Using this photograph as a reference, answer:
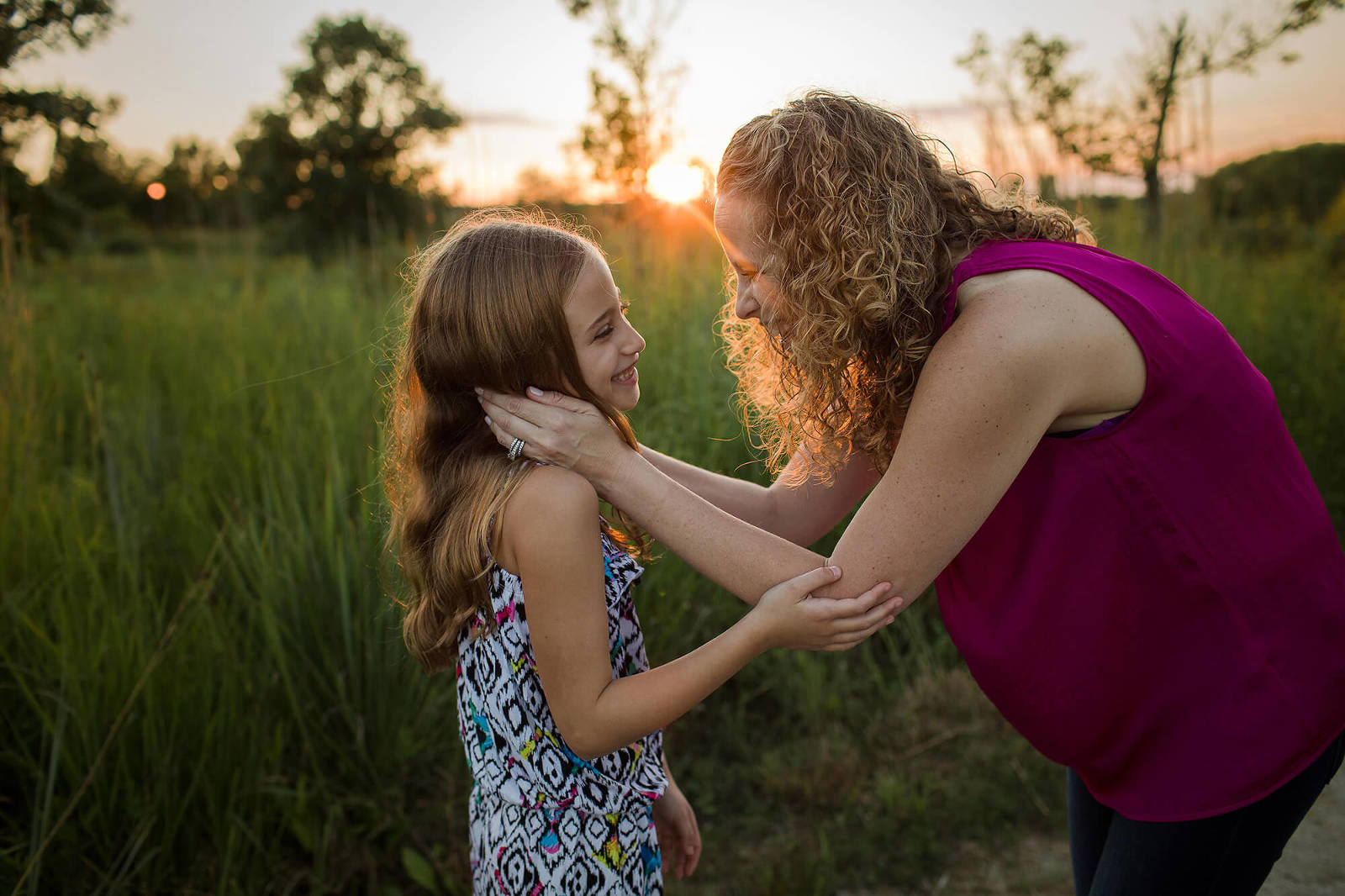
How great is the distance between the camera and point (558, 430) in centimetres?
153

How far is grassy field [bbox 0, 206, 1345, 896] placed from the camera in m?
2.28

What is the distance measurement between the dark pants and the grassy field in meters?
1.37

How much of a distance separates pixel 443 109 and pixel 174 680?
20.5m

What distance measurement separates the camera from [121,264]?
31.4ft

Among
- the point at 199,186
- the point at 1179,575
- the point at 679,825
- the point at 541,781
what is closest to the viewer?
the point at 1179,575

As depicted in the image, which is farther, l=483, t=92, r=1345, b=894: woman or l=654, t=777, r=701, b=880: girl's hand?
l=654, t=777, r=701, b=880: girl's hand

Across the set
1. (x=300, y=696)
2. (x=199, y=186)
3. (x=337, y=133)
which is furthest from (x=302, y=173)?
(x=300, y=696)

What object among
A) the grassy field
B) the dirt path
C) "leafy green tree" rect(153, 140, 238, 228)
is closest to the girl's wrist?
the grassy field

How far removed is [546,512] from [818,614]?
504 millimetres

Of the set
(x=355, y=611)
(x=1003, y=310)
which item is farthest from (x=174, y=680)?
(x=1003, y=310)

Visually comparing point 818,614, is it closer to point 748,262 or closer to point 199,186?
point 748,262

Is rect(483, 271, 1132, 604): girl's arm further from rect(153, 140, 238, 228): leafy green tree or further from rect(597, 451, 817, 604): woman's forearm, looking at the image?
rect(153, 140, 238, 228): leafy green tree

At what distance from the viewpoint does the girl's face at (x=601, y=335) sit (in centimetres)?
159

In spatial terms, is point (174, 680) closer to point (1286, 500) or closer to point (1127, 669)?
point (1127, 669)
